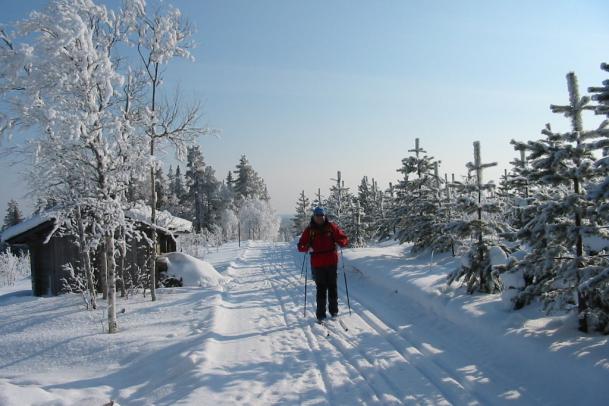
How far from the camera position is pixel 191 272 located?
49.1ft

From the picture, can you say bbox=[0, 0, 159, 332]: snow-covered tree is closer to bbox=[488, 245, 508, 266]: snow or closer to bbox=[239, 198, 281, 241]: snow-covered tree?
bbox=[488, 245, 508, 266]: snow

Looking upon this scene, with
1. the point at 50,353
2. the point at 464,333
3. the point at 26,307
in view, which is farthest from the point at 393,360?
the point at 26,307

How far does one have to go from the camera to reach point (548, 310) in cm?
601

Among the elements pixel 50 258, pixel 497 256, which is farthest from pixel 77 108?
pixel 50 258

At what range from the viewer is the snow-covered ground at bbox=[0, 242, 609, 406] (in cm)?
467

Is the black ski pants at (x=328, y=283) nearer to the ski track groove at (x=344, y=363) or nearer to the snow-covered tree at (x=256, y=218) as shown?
the ski track groove at (x=344, y=363)

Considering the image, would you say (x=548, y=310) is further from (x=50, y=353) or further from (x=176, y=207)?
(x=176, y=207)

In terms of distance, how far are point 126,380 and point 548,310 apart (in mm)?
6309

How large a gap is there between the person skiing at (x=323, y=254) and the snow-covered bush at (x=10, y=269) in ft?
100

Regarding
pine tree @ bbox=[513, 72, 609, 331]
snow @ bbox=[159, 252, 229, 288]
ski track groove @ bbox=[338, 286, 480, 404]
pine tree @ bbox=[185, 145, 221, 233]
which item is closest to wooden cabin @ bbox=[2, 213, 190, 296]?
snow @ bbox=[159, 252, 229, 288]

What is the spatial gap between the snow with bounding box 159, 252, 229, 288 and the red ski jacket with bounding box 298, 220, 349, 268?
22.5ft

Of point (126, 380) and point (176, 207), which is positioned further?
point (176, 207)

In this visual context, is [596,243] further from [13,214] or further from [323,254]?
[13,214]

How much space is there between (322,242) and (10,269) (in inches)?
1347
